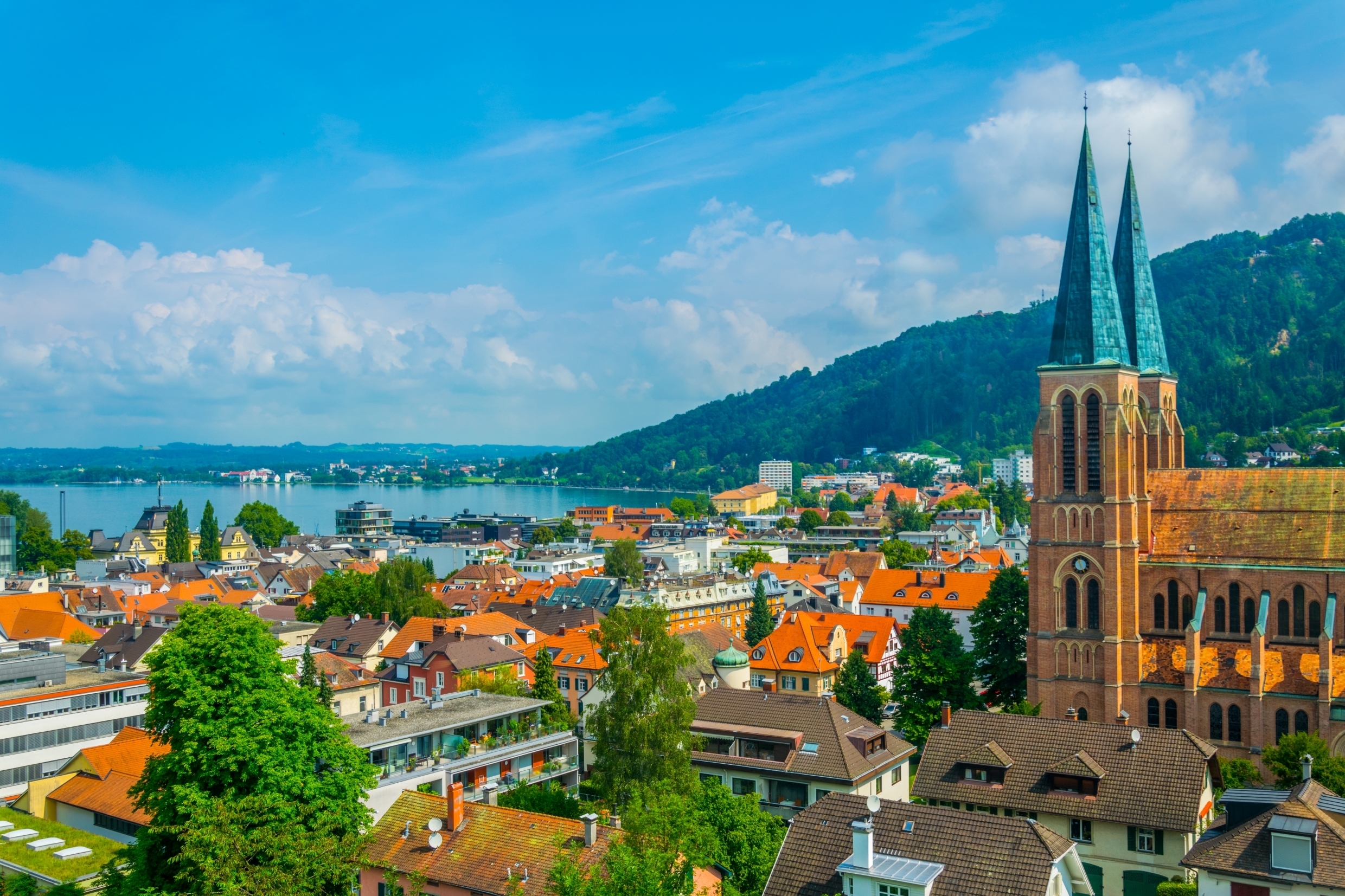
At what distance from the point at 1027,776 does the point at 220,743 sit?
995 inches

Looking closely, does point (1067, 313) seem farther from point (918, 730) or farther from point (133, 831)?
point (133, 831)

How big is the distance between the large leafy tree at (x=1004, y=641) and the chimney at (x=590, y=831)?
107ft

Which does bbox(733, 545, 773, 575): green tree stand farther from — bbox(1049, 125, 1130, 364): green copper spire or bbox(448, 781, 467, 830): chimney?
bbox(448, 781, 467, 830): chimney

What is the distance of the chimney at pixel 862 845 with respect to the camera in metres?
27.5

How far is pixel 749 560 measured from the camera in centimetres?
12362

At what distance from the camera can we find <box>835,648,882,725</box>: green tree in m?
53.1

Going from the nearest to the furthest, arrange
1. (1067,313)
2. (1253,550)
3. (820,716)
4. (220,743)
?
1. (220,743)
2. (820,716)
3. (1253,550)
4. (1067,313)

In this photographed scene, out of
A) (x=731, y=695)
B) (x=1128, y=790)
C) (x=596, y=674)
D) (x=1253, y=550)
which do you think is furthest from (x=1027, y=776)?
(x=596, y=674)

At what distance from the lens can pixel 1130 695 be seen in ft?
168

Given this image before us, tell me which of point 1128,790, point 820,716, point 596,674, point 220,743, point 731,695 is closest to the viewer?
point 220,743

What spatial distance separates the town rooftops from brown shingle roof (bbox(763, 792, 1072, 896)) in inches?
693

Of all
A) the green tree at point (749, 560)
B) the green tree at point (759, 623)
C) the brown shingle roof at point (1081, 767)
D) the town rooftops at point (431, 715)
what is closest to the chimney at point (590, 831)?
the town rooftops at point (431, 715)

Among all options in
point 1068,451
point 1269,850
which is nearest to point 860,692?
point 1068,451

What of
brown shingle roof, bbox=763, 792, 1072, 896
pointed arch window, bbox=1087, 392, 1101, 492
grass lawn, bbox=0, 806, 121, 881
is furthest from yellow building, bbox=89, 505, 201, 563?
brown shingle roof, bbox=763, 792, 1072, 896
